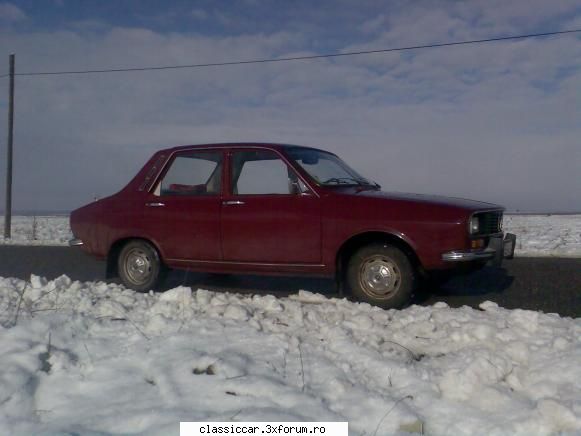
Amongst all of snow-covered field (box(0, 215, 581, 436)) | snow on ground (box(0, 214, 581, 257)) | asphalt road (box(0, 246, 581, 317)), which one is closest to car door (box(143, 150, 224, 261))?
asphalt road (box(0, 246, 581, 317))

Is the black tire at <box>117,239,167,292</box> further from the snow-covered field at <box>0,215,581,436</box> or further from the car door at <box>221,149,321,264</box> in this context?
the snow-covered field at <box>0,215,581,436</box>

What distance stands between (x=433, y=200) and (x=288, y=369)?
8.24 ft

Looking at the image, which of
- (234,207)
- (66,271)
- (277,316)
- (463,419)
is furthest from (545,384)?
(66,271)

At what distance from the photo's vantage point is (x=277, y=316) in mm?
4477

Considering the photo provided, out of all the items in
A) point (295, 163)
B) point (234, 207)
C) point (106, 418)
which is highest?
point (295, 163)

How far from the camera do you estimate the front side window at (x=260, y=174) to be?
5582 millimetres

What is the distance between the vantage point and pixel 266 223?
548cm

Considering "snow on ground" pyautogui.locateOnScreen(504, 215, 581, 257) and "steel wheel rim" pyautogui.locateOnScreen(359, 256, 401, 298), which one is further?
"snow on ground" pyautogui.locateOnScreen(504, 215, 581, 257)

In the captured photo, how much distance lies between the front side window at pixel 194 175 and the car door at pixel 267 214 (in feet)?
0.66

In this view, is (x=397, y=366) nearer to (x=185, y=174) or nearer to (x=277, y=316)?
(x=277, y=316)

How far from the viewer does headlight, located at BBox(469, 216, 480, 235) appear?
4.93 m

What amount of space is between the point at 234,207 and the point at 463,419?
133 inches

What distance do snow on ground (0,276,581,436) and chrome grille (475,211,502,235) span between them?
864 millimetres

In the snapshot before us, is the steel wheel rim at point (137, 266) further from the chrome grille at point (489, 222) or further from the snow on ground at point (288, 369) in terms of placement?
the chrome grille at point (489, 222)
